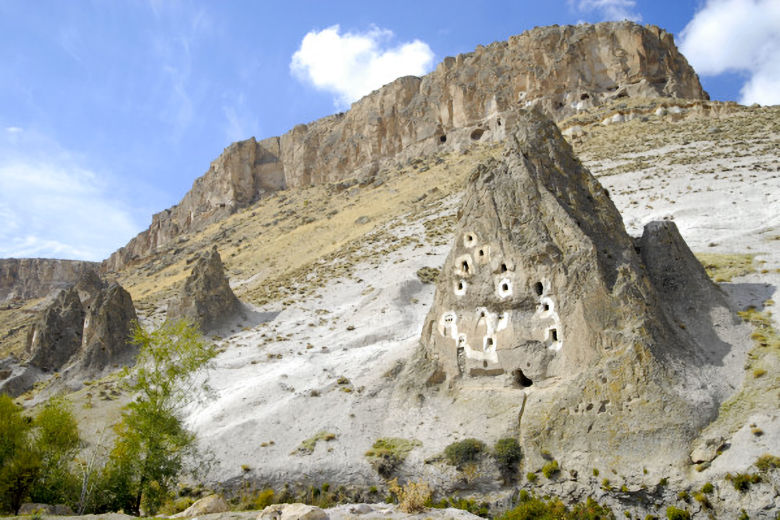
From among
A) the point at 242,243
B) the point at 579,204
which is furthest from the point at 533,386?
the point at 242,243

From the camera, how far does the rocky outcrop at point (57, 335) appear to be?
123 feet

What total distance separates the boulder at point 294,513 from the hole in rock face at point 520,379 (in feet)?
31.4

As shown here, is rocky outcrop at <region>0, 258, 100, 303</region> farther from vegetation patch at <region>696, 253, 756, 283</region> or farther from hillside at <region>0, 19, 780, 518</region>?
vegetation patch at <region>696, 253, 756, 283</region>

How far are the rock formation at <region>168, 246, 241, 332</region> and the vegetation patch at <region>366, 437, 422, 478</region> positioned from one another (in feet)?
62.6

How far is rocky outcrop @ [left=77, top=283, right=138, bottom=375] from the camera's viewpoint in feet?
110

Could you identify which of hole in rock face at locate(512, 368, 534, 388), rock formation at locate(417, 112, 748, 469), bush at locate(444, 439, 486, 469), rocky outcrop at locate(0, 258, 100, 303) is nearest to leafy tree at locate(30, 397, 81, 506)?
bush at locate(444, 439, 486, 469)

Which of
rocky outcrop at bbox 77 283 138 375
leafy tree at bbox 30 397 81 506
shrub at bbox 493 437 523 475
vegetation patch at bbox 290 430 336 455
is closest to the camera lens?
shrub at bbox 493 437 523 475

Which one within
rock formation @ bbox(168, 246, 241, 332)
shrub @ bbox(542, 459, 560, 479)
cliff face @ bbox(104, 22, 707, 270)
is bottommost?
shrub @ bbox(542, 459, 560, 479)

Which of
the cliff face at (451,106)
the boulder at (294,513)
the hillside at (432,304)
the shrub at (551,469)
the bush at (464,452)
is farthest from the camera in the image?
the cliff face at (451,106)

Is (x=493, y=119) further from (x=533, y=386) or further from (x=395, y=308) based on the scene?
(x=533, y=386)

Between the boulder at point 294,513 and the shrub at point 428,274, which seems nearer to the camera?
the boulder at point 294,513

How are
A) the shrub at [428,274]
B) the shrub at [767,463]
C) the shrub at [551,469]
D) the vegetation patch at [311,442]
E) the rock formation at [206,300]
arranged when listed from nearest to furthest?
the shrub at [767,463] < the shrub at [551,469] < the vegetation patch at [311,442] < the shrub at [428,274] < the rock formation at [206,300]

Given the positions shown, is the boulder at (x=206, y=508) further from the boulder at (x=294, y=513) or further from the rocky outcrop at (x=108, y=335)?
the rocky outcrop at (x=108, y=335)

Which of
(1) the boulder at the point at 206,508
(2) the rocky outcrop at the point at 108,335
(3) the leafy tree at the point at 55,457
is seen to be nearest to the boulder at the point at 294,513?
(1) the boulder at the point at 206,508
